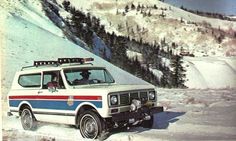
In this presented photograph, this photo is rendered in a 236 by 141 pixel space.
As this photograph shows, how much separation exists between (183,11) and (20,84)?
7.46ft

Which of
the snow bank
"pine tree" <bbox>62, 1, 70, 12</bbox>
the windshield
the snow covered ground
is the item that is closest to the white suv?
the windshield

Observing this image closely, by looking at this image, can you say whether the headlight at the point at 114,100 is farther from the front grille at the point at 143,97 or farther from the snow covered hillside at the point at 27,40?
the snow covered hillside at the point at 27,40

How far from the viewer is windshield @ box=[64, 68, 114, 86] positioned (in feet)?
25.8

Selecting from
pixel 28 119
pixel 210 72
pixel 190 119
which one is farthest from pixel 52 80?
pixel 210 72

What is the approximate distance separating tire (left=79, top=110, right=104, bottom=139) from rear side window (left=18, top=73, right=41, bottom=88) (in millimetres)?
838

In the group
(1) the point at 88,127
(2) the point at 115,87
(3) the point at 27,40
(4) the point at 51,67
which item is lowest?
(1) the point at 88,127

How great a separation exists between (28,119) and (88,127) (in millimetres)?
1035

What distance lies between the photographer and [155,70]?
7.71m

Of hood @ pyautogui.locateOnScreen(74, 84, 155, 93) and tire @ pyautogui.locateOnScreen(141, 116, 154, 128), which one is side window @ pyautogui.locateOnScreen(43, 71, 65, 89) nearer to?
hood @ pyautogui.locateOnScreen(74, 84, 155, 93)

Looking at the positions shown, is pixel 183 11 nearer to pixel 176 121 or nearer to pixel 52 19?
pixel 176 121

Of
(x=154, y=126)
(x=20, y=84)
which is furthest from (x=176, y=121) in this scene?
(x=20, y=84)

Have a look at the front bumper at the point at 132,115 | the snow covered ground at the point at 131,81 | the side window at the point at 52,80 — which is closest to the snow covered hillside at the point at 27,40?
the snow covered ground at the point at 131,81

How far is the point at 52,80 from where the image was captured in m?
8.09

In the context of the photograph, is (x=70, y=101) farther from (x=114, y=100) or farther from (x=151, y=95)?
(x=151, y=95)
